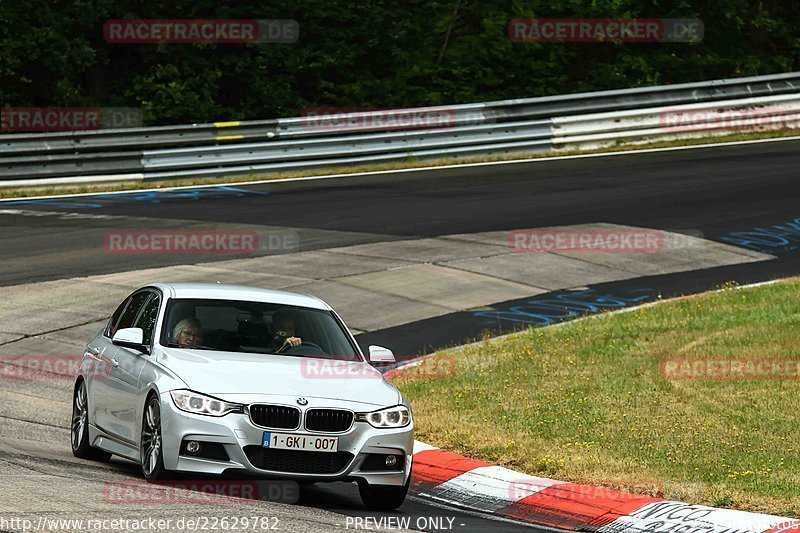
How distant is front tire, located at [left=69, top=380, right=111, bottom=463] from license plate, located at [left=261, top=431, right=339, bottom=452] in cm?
244

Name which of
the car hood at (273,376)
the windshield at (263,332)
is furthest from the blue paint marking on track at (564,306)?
the car hood at (273,376)

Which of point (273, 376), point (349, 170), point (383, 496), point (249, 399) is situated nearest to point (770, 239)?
point (349, 170)

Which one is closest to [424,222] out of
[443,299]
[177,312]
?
[443,299]

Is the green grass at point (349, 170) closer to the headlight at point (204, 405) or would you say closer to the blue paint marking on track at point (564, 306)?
the blue paint marking on track at point (564, 306)

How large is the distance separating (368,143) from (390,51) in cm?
559

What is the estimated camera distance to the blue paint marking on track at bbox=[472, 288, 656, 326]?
18.1 metres

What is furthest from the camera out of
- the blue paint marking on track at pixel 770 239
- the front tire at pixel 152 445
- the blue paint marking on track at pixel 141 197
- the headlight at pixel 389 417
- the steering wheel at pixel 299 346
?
the blue paint marking on track at pixel 141 197

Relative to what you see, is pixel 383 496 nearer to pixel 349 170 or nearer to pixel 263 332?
pixel 263 332

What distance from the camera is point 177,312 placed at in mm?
10547

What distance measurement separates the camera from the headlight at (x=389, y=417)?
945cm

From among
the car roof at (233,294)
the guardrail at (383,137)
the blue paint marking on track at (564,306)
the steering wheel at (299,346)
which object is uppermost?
the guardrail at (383,137)

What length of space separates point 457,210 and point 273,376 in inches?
605

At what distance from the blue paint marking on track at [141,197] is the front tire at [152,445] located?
15.9m

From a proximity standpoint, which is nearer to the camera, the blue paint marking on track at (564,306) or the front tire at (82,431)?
the front tire at (82,431)
